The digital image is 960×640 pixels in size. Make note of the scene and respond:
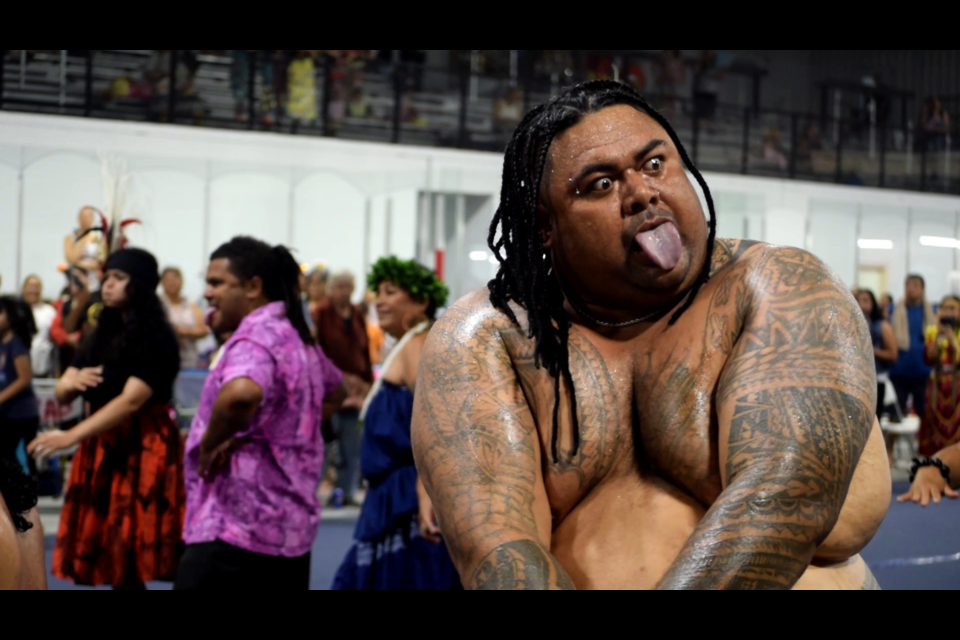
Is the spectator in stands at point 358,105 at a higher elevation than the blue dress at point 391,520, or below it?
higher

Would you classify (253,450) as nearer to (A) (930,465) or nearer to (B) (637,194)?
(A) (930,465)

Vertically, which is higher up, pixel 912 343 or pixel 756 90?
pixel 756 90

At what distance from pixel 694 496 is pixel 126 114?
10.2 metres

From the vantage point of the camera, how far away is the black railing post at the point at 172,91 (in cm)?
1070

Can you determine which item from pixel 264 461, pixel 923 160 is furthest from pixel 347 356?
A: pixel 923 160

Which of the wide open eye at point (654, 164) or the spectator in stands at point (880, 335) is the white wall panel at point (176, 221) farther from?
the wide open eye at point (654, 164)

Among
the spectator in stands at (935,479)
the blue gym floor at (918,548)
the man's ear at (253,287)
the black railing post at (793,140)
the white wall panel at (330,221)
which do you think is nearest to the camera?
the spectator in stands at (935,479)

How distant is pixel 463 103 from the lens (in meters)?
12.3

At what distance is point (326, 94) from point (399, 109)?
90 cm

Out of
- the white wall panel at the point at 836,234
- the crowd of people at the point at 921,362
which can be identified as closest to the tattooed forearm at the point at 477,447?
the crowd of people at the point at 921,362

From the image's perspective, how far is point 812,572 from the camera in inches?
58.8

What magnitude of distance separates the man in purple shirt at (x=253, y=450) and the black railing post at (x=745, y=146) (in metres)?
9.89

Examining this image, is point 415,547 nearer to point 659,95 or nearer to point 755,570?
point 755,570

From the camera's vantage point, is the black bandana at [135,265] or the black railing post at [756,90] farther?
the black railing post at [756,90]
